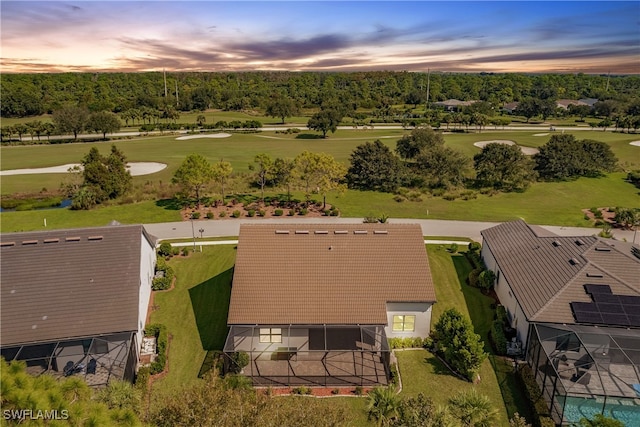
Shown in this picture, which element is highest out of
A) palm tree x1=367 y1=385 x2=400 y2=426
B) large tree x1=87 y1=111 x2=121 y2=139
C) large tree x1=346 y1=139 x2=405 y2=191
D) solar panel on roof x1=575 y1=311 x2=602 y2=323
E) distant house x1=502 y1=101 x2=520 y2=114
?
distant house x1=502 y1=101 x2=520 y2=114

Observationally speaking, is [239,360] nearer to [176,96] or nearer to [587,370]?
[587,370]

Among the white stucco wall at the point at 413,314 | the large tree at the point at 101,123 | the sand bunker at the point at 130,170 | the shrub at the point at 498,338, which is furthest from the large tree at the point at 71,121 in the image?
the shrub at the point at 498,338

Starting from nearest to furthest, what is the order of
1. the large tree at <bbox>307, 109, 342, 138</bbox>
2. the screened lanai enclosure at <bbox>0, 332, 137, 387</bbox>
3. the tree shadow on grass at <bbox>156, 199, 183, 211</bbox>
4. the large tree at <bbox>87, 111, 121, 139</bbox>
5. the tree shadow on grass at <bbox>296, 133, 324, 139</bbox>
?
the screened lanai enclosure at <bbox>0, 332, 137, 387</bbox> → the tree shadow on grass at <bbox>156, 199, 183, 211</bbox> → the large tree at <bbox>87, 111, 121, 139</bbox> → the large tree at <bbox>307, 109, 342, 138</bbox> → the tree shadow on grass at <bbox>296, 133, 324, 139</bbox>

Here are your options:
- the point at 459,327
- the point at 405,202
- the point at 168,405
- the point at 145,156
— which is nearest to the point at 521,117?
the point at 405,202

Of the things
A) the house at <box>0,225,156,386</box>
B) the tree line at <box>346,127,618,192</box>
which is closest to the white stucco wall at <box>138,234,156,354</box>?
the house at <box>0,225,156,386</box>

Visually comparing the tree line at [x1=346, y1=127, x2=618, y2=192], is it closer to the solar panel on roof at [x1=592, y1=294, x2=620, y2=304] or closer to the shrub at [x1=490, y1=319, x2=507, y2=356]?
the shrub at [x1=490, y1=319, x2=507, y2=356]

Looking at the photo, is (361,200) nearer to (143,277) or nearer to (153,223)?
(153,223)
